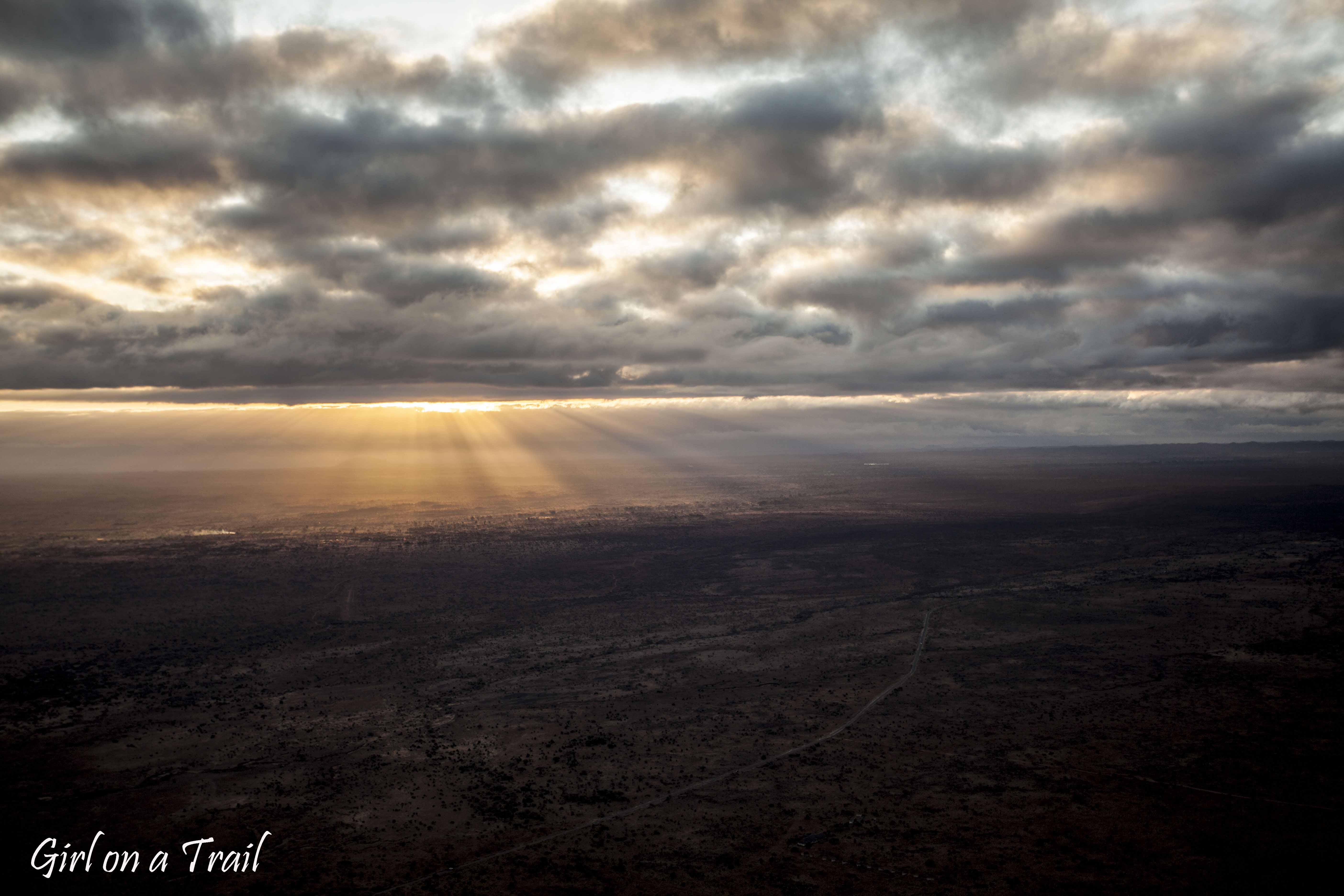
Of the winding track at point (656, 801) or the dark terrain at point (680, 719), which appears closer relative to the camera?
the winding track at point (656, 801)

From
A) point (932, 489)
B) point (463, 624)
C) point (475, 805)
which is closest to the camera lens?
point (475, 805)

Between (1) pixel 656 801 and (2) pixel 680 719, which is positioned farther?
(2) pixel 680 719

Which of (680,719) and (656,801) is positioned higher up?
(656,801)

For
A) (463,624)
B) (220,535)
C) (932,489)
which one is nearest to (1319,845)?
(463,624)

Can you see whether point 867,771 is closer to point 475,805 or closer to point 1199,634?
point 475,805
